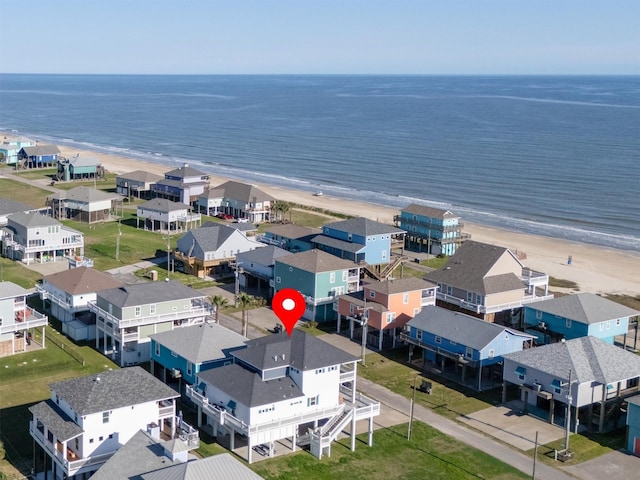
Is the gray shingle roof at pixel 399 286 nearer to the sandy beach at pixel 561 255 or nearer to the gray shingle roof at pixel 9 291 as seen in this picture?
the sandy beach at pixel 561 255

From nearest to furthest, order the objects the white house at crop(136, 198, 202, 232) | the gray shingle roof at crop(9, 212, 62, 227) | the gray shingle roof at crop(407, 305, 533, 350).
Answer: the gray shingle roof at crop(407, 305, 533, 350)
the gray shingle roof at crop(9, 212, 62, 227)
the white house at crop(136, 198, 202, 232)

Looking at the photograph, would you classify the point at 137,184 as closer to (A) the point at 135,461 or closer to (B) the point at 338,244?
(B) the point at 338,244

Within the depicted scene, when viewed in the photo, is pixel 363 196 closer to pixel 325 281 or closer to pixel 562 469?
pixel 325 281

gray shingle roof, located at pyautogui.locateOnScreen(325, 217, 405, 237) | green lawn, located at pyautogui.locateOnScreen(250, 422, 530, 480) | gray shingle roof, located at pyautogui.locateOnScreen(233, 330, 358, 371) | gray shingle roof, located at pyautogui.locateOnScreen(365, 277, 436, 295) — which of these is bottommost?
green lawn, located at pyautogui.locateOnScreen(250, 422, 530, 480)

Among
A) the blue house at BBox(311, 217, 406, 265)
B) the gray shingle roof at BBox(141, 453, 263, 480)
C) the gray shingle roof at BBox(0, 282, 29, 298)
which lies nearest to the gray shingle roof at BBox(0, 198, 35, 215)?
the blue house at BBox(311, 217, 406, 265)

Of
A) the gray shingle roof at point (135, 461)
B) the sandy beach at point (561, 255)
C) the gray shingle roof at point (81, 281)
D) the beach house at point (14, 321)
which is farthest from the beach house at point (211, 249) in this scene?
the gray shingle roof at point (135, 461)

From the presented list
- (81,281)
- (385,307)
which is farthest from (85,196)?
(385,307)

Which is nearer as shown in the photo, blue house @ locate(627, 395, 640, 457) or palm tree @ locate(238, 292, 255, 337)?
blue house @ locate(627, 395, 640, 457)

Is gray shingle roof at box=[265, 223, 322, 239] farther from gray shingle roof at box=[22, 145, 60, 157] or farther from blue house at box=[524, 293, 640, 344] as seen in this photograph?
gray shingle roof at box=[22, 145, 60, 157]
